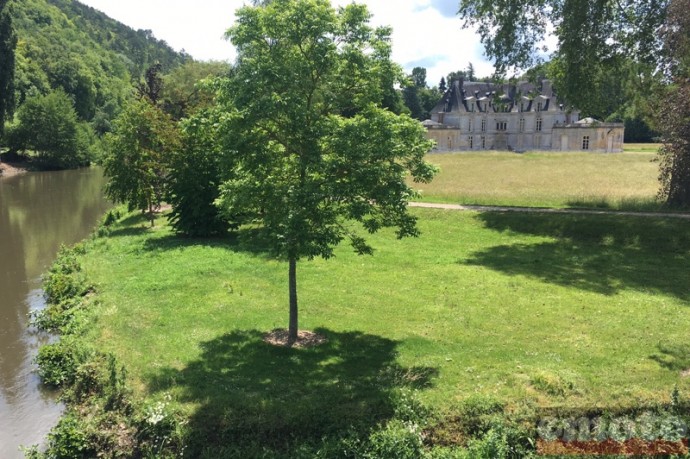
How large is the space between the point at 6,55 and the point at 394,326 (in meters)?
56.9

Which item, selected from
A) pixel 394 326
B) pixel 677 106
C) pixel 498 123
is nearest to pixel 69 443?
pixel 394 326

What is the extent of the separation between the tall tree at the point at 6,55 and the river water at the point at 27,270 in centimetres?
902

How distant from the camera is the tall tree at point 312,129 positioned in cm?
930

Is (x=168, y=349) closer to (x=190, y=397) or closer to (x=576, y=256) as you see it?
(x=190, y=397)

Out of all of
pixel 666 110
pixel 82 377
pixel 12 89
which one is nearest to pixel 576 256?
pixel 666 110

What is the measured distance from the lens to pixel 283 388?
9188 millimetres

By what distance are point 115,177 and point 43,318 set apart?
11580mm

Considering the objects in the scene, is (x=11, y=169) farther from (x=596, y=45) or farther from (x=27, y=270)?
(x=596, y=45)

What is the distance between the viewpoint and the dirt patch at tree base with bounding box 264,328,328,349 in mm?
11086

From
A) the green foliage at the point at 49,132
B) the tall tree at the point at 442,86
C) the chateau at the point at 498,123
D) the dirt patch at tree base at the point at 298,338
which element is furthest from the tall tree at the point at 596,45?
the tall tree at the point at 442,86

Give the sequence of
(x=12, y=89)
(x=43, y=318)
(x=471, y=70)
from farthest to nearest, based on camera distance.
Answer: (x=471, y=70), (x=12, y=89), (x=43, y=318)

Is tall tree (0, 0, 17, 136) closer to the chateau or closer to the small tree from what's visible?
the small tree

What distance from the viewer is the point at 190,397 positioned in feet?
29.5

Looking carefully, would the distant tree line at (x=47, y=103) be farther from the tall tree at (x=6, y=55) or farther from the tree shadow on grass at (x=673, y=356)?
the tree shadow on grass at (x=673, y=356)
